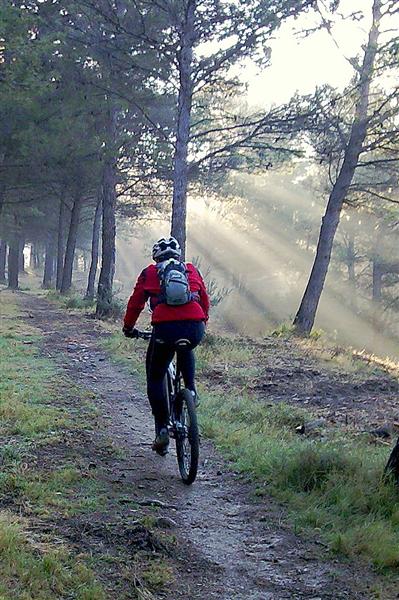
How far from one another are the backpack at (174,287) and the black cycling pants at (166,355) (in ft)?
0.66

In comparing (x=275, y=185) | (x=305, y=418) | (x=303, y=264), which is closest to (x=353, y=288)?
(x=303, y=264)

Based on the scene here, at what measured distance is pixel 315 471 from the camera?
506 cm

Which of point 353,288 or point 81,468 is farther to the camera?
point 353,288

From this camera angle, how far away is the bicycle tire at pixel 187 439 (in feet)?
16.8

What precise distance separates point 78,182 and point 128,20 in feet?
33.6

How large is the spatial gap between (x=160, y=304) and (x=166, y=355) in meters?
0.50

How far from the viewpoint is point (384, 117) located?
47.9 feet

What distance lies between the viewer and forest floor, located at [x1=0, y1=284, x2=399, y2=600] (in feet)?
11.3

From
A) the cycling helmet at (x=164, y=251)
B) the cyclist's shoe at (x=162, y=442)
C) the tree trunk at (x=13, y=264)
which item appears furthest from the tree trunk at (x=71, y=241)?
the cyclist's shoe at (x=162, y=442)

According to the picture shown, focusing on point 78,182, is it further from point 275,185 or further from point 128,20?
point 275,185

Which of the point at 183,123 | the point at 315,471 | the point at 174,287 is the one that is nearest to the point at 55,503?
the point at 174,287

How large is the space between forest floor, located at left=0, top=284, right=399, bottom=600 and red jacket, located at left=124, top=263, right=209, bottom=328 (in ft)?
4.66

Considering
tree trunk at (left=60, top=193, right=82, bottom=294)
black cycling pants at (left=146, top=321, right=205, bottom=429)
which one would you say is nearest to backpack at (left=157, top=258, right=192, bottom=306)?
black cycling pants at (left=146, top=321, right=205, bottom=429)

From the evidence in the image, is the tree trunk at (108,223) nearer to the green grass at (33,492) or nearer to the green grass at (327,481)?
the green grass at (33,492)
